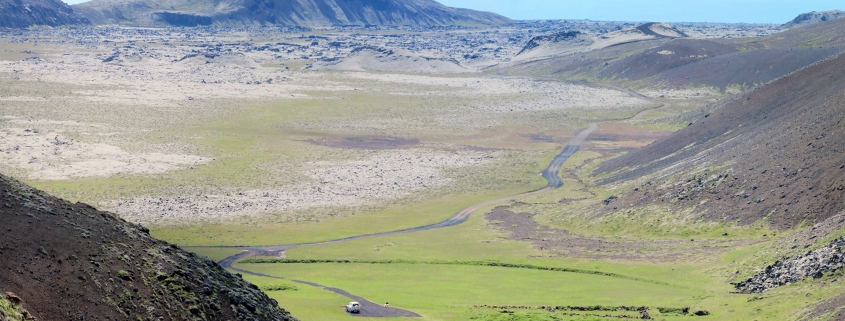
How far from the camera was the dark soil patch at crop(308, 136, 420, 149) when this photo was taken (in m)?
146

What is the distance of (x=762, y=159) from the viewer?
3797 inches

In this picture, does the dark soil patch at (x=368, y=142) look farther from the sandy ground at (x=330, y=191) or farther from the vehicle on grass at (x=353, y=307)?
the vehicle on grass at (x=353, y=307)

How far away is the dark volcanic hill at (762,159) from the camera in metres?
84.3

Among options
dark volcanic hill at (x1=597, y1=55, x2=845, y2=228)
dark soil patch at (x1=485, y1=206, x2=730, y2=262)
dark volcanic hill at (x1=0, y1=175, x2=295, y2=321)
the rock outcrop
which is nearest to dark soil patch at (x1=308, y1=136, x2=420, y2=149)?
dark volcanic hill at (x1=597, y1=55, x2=845, y2=228)

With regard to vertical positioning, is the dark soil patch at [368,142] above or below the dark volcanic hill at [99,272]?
below

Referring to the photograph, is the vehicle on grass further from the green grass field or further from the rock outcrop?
the rock outcrop

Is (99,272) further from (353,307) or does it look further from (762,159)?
(762,159)

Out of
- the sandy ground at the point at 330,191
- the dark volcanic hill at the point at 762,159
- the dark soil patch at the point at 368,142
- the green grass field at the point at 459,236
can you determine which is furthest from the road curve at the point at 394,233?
the dark soil patch at the point at 368,142

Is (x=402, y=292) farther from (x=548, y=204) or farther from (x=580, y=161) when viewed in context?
(x=580, y=161)

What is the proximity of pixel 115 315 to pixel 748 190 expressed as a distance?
6751 cm

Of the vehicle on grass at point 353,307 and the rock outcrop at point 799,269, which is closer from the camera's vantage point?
the rock outcrop at point 799,269

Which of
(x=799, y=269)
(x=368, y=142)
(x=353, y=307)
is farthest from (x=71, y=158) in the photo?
(x=799, y=269)

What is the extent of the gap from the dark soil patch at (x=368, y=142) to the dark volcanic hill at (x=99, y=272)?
9544 centimetres

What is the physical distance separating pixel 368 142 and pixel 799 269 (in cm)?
9378
